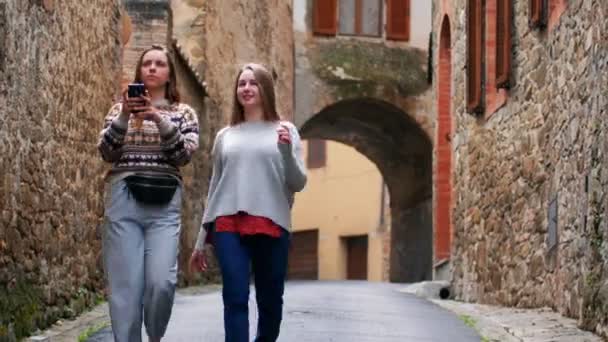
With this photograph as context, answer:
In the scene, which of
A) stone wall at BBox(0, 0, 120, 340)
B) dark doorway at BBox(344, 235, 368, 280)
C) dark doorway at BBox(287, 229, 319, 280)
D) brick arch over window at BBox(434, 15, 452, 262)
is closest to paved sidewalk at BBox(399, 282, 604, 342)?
stone wall at BBox(0, 0, 120, 340)

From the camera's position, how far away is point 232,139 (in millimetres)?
5809

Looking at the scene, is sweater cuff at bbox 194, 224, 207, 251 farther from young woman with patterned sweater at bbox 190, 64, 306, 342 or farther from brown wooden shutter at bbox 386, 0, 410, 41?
brown wooden shutter at bbox 386, 0, 410, 41

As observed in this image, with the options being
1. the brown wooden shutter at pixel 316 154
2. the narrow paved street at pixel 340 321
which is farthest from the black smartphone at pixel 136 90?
the brown wooden shutter at pixel 316 154

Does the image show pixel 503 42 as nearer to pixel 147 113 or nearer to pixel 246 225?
pixel 246 225

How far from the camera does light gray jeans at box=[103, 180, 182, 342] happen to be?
533cm

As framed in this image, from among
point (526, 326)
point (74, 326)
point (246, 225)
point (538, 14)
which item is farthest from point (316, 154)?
point (246, 225)

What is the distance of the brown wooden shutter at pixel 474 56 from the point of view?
1354 centimetres

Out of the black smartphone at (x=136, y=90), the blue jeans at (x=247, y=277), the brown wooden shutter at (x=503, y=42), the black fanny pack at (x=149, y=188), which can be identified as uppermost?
the brown wooden shutter at (x=503, y=42)

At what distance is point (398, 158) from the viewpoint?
85.9 feet

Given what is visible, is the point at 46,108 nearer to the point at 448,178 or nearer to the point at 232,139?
the point at 232,139

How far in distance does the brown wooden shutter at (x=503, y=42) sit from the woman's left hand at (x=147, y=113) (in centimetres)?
697

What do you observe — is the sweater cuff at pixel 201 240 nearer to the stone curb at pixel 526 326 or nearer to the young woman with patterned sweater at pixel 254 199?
the young woman with patterned sweater at pixel 254 199

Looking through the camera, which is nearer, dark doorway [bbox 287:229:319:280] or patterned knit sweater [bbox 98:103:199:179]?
patterned knit sweater [bbox 98:103:199:179]

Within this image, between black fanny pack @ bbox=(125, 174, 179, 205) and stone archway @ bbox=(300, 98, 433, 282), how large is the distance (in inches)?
700
